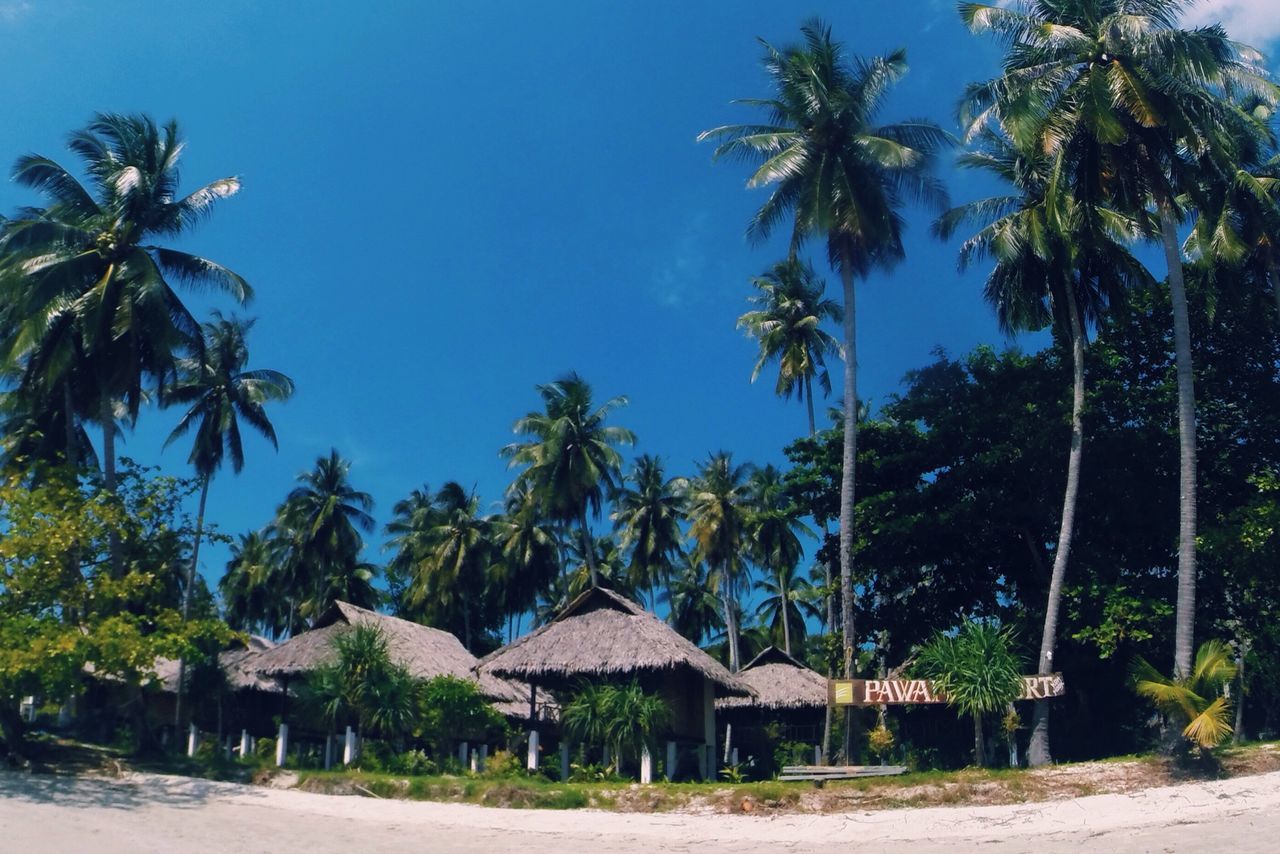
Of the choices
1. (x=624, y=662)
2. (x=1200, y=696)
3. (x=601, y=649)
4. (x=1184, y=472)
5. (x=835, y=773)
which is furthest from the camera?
(x=601, y=649)

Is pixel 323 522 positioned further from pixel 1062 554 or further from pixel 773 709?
pixel 1062 554

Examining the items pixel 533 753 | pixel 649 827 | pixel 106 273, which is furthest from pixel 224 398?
pixel 649 827

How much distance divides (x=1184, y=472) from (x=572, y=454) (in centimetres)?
2299

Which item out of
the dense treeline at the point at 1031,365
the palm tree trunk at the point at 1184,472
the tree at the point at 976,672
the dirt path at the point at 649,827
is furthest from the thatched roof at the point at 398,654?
the palm tree trunk at the point at 1184,472

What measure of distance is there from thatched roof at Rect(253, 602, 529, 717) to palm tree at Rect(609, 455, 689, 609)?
41.2ft

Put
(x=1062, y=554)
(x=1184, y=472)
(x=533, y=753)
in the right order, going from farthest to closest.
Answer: (x=533, y=753)
(x=1062, y=554)
(x=1184, y=472)

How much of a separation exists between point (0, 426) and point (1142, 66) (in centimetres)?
3171

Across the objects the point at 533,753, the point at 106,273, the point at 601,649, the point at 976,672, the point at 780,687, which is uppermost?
the point at 106,273

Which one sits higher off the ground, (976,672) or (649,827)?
(976,672)

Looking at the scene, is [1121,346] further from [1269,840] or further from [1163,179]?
[1269,840]

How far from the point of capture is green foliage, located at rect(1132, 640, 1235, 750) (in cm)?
1617

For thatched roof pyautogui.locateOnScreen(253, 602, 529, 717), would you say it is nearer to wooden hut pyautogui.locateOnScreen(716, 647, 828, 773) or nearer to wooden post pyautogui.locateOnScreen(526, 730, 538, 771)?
wooden post pyautogui.locateOnScreen(526, 730, 538, 771)

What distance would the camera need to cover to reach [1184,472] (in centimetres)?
1888

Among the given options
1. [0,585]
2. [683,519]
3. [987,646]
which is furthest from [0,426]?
[987,646]
